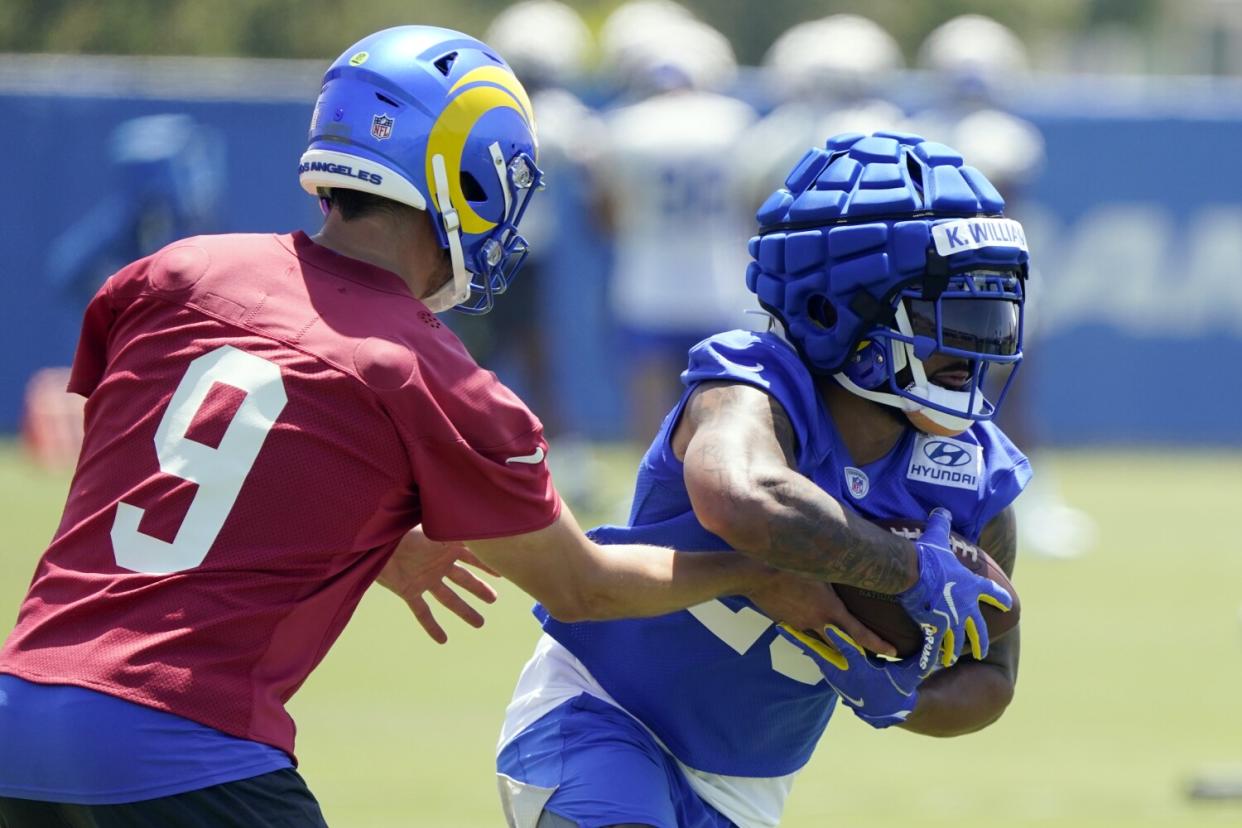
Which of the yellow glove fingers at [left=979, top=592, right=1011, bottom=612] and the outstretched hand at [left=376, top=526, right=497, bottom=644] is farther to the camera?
→ the outstretched hand at [left=376, top=526, right=497, bottom=644]

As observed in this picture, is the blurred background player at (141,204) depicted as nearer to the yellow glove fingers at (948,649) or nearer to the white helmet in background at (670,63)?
the white helmet in background at (670,63)

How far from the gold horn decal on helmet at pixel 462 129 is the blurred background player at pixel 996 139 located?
7.64 metres

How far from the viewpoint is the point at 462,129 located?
337cm

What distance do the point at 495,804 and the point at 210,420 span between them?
2.97 meters

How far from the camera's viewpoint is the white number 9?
2965mm

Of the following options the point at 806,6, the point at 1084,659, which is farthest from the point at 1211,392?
the point at 806,6

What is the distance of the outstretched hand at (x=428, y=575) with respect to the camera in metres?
3.82

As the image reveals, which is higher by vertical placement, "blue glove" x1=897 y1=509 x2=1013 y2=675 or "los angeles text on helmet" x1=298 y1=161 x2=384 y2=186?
"los angeles text on helmet" x1=298 y1=161 x2=384 y2=186

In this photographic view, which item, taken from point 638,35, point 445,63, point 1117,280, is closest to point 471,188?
point 445,63

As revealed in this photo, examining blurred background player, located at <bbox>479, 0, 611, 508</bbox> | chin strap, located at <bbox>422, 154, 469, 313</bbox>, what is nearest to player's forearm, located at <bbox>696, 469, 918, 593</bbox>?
chin strap, located at <bbox>422, 154, 469, 313</bbox>

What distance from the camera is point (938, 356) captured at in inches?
140

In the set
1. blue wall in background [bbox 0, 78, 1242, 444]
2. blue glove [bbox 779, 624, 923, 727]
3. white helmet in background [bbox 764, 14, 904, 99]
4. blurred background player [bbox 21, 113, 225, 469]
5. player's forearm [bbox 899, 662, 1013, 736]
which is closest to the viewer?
blue glove [bbox 779, 624, 923, 727]

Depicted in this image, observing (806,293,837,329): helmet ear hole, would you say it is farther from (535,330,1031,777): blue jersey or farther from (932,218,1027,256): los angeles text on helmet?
(932,218,1027,256): los angeles text on helmet

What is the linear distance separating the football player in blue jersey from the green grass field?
→ 6.62 feet
